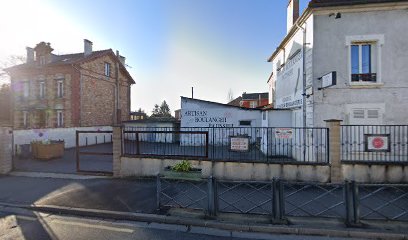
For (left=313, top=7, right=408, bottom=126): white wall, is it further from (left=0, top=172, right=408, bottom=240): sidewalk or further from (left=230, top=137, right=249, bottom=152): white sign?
(left=0, top=172, right=408, bottom=240): sidewalk

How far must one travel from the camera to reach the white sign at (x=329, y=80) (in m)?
Result: 8.08

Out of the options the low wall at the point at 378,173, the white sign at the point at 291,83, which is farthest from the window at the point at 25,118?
the low wall at the point at 378,173

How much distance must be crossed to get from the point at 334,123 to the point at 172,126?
14700 mm

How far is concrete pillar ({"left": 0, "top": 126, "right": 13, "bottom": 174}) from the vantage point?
30.5 ft

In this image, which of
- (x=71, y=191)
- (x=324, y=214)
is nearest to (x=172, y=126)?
(x=71, y=191)

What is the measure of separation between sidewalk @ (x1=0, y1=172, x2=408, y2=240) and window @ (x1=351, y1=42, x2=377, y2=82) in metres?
6.32

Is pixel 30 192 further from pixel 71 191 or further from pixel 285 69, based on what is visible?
pixel 285 69

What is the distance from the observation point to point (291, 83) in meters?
12.0

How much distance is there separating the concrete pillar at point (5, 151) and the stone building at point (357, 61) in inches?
503

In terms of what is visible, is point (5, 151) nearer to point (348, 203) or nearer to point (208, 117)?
point (208, 117)

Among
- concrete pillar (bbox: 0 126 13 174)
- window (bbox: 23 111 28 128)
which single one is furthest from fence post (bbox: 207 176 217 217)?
window (bbox: 23 111 28 128)

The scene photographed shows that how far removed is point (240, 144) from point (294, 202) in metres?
2.66

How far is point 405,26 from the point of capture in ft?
28.2

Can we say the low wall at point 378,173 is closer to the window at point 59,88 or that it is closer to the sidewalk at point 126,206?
the sidewalk at point 126,206
